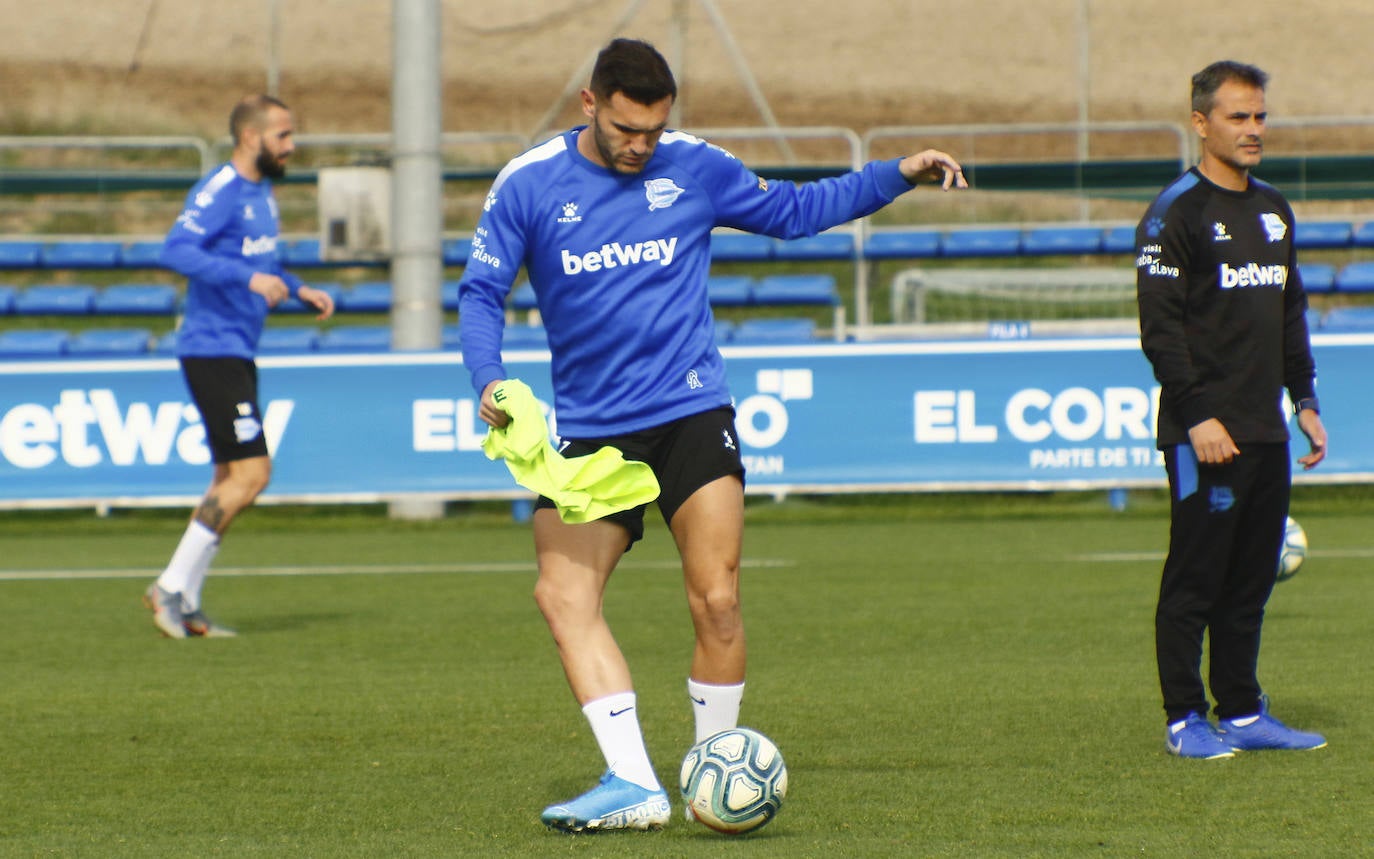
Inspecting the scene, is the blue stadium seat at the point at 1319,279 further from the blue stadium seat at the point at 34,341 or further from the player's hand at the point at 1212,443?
the player's hand at the point at 1212,443

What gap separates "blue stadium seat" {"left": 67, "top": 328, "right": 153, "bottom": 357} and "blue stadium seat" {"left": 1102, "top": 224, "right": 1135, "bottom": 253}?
29.8 ft

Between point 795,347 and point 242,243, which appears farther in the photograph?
point 795,347

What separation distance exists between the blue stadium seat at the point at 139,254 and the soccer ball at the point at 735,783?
17.2m

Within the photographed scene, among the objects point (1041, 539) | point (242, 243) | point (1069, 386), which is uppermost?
point (242, 243)

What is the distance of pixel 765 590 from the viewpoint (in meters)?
10.5

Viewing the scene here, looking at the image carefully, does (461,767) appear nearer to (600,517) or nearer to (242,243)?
(600,517)

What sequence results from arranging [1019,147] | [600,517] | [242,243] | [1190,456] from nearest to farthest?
1. [600,517]
2. [1190,456]
3. [242,243]
4. [1019,147]

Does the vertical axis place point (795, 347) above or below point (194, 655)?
above

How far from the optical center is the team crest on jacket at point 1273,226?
595cm

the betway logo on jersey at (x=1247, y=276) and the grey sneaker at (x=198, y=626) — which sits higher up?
the betway logo on jersey at (x=1247, y=276)

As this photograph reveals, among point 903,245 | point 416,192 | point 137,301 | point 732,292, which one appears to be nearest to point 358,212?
point 416,192

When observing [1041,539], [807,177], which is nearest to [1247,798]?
[1041,539]

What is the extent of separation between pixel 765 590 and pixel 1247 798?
5248 millimetres

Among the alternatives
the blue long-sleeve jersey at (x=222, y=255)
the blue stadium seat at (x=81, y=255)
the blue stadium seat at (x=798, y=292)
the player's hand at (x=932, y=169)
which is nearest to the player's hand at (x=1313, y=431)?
the player's hand at (x=932, y=169)
